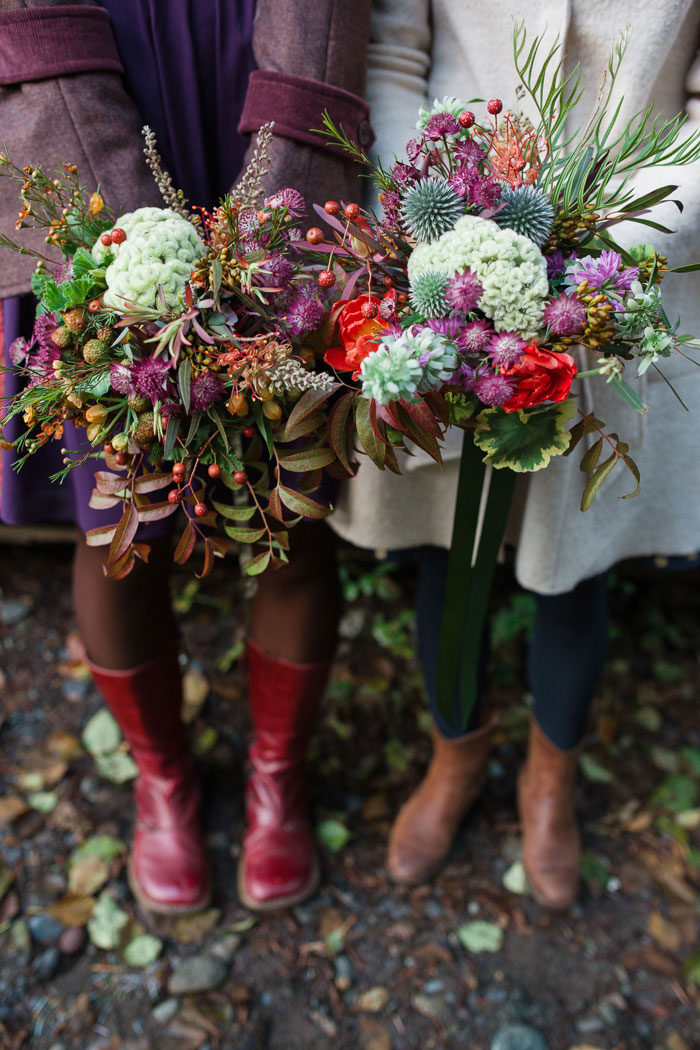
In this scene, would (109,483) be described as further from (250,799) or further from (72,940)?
(72,940)

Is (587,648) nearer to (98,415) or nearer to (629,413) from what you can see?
(629,413)

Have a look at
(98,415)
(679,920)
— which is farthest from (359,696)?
(98,415)

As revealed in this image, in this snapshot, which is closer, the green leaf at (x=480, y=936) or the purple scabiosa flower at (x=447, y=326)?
the purple scabiosa flower at (x=447, y=326)

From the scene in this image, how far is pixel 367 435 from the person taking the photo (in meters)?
0.81

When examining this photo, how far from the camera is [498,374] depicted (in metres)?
0.77

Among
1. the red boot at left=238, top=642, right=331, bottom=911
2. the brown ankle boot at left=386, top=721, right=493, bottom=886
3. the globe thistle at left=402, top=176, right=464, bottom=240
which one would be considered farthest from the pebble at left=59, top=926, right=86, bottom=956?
the globe thistle at left=402, top=176, right=464, bottom=240

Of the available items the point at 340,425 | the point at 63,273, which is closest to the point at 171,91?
the point at 63,273

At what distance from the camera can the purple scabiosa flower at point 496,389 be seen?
29.8 inches

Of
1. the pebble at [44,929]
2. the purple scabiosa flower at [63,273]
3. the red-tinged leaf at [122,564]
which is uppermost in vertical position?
the purple scabiosa flower at [63,273]

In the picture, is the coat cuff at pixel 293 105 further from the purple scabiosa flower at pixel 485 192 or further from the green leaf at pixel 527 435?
the green leaf at pixel 527 435

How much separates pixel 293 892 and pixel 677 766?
968 mm

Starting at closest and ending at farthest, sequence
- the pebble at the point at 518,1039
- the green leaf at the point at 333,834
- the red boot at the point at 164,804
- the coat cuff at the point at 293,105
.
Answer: the coat cuff at the point at 293,105 → the pebble at the point at 518,1039 → the red boot at the point at 164,804 → the green leaf at the point at 333,834

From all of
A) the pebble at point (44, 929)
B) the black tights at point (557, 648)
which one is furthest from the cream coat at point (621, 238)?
the pebble at point (44, 929)

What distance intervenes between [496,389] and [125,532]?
459 mm
